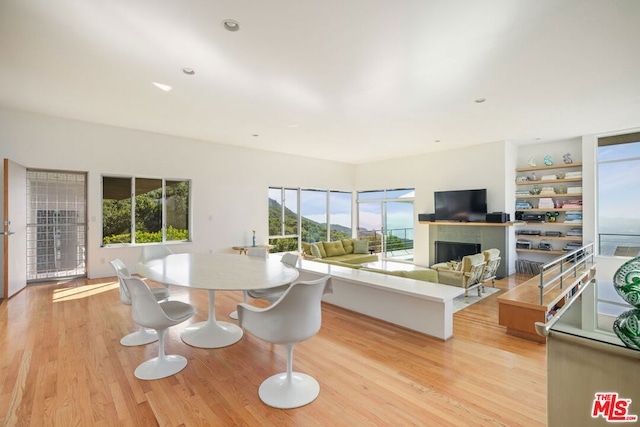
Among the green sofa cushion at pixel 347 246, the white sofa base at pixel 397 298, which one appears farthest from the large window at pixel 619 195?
the green sofa cushion at pixel 347 246

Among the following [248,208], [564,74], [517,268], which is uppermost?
[564,74]

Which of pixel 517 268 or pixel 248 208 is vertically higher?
pixel 248 208

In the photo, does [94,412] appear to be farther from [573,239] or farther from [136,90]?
[573,239]

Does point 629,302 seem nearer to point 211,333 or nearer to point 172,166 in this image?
point 211,333

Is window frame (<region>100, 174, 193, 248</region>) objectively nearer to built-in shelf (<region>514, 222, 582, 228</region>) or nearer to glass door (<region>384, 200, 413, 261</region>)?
glass door (<region>384, 200, 413, 261</region>)

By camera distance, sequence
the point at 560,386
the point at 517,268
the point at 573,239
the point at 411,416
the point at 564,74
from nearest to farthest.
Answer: the point at 560,386
the point at 411,416
the point at 564,74
the point at 573,239
the point at 517,268

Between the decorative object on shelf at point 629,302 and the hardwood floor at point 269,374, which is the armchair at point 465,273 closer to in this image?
the hardwood floor at point 269,374

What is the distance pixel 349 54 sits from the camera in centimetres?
308

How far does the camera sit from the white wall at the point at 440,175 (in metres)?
6.88

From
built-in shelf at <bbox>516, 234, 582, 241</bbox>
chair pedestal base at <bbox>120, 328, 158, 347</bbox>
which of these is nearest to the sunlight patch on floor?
chair pedestal base at <bbox>120, 328, 158, 347</bbox>

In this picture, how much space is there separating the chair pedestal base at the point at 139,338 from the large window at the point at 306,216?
5044 millimetres

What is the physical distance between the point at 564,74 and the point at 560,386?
156 inches

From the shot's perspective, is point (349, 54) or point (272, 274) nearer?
point (272, 274)

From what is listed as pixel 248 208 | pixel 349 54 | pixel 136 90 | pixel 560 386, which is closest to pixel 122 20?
pixel 136 90
